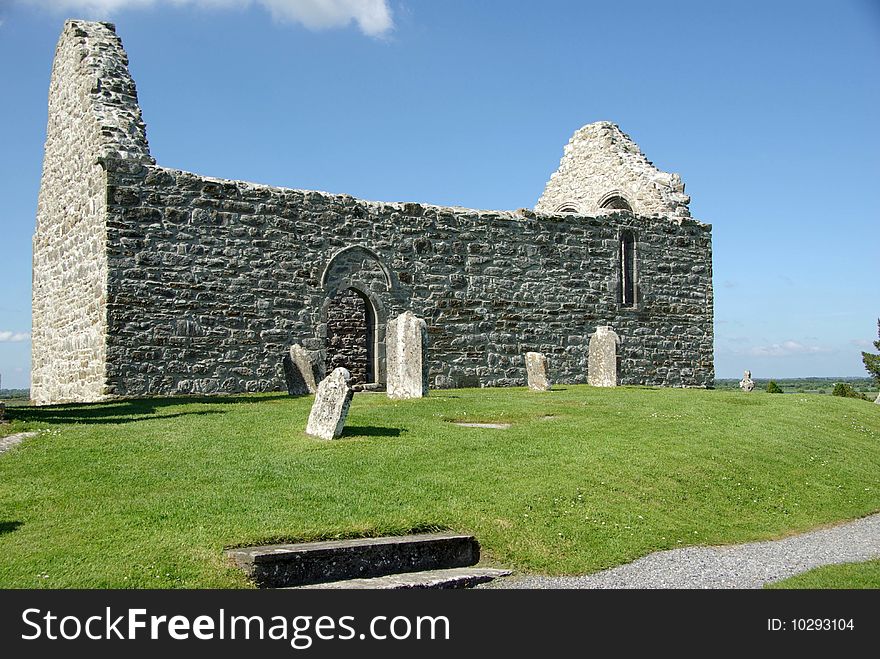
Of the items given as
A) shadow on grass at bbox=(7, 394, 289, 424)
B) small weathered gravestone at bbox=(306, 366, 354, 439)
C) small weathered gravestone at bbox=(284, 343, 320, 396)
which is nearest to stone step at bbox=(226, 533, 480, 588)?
small weathered gravestone at bbox=(306, 366, 354, 439)

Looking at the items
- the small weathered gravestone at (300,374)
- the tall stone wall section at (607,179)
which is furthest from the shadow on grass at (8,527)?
the tall stone wall section at (607,179)

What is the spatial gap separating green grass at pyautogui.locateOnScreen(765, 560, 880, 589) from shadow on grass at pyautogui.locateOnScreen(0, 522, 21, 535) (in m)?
6.33

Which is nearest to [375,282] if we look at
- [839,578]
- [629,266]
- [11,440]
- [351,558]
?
[629,266]

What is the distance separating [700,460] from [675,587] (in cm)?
477

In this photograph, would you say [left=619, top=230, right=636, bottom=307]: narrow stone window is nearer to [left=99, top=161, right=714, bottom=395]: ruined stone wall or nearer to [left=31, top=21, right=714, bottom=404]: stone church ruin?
[left=31, top=21, right=714, bottom=404]: stone church ruin

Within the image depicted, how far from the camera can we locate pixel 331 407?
11422 mm

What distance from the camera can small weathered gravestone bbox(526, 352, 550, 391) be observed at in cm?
1944

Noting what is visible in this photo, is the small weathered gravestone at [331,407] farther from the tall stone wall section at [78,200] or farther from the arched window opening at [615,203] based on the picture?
the arched window opening at [615,203]

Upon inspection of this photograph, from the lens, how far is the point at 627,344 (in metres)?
24.8

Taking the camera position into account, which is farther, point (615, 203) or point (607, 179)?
point (615, 203)

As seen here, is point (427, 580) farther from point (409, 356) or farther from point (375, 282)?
point (375, 282)

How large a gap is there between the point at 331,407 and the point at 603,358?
11.5 m
